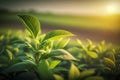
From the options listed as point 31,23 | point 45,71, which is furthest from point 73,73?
point 31,23

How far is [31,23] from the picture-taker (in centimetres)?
79

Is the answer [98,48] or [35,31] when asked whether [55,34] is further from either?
[98,48]

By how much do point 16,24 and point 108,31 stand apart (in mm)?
773

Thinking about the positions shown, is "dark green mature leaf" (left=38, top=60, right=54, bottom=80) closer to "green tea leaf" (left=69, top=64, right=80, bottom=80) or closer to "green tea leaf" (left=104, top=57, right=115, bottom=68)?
"green tea leaf" (left=69, top=64, right=80, bottom=80)

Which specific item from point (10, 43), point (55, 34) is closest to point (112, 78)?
point (55, 34)

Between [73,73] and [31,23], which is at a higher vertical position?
[31,23]

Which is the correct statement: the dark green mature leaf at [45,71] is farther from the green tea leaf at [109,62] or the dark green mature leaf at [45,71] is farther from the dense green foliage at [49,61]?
the green tea leaf at [109,62]

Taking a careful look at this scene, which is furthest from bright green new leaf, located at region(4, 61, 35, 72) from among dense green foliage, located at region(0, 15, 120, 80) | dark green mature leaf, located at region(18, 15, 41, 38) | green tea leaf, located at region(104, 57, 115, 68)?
green tea leaf, located at region(104, 57, 115, 68)

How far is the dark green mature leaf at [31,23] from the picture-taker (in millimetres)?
771

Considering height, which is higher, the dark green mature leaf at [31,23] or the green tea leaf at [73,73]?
the dark green mature leaf at [31,23]

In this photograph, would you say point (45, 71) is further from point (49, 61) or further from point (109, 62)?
point (109, 62)

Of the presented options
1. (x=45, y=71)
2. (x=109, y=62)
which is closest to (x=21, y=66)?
(x=45, y=71)

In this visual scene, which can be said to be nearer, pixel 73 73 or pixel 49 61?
pixel 73 73

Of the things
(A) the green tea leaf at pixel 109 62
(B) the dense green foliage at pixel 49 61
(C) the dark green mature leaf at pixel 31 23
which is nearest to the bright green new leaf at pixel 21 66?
(B) the dense green foliage at pixel 49 61
